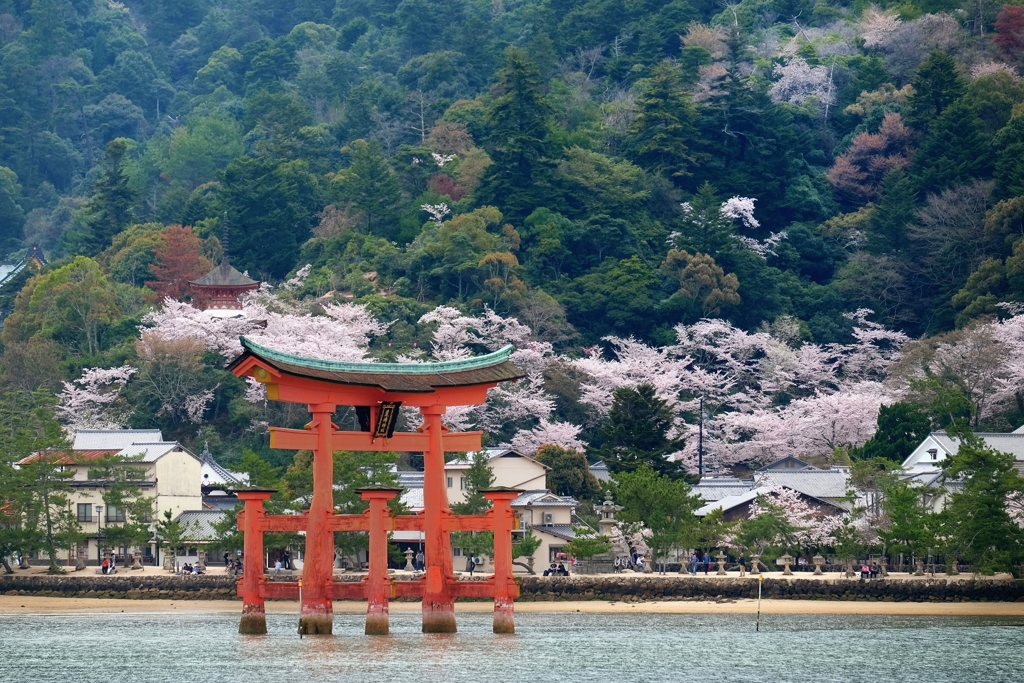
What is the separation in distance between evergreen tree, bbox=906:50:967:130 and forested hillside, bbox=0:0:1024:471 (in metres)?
0.16

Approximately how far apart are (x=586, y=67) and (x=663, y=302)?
96.5ft

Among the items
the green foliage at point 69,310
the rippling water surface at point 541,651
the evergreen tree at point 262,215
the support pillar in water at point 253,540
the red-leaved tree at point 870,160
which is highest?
the red-leaved tree at point 870,160

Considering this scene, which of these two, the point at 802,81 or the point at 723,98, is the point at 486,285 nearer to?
the point at 723,98

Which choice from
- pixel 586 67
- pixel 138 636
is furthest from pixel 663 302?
pixel 138 636

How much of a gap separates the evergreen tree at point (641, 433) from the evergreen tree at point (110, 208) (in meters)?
37.8

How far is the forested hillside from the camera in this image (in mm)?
69688

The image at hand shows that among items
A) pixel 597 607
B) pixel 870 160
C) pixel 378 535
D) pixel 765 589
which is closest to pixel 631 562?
pixel 597 607

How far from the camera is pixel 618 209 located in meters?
77.1

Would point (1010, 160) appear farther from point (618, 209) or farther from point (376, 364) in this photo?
point (376, 364)

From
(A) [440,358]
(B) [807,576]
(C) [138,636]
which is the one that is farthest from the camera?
(A) [440,358]

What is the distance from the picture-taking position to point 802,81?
89.2 meters

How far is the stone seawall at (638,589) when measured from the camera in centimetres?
4622

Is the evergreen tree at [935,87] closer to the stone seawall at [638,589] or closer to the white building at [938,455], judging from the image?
the white building at [938,455]

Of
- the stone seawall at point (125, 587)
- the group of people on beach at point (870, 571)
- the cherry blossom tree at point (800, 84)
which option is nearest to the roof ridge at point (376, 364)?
the group of people on beach at point (870, 571)
